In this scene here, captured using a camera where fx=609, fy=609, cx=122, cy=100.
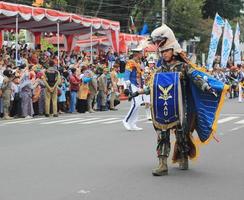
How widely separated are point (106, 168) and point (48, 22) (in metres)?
21.2

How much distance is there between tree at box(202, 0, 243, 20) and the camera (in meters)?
72.6

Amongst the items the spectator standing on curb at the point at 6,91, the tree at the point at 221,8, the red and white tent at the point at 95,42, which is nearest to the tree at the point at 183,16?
the tree at the point at 221,8

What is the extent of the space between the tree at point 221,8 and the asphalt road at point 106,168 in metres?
59.9

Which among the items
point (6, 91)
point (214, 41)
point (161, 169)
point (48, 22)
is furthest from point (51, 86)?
point (214, 41)

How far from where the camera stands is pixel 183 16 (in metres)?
61.9

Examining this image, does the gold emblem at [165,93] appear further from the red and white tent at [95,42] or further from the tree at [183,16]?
the tree at [183,16]

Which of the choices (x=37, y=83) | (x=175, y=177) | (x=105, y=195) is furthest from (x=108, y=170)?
(x=37, y=83)

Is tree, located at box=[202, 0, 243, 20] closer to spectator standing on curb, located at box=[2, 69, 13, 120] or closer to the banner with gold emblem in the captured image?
spectator standing on curb, located at box=[2, 69, 13, 120]

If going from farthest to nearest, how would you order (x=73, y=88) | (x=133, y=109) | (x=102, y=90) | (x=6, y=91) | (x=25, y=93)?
1. (x=102, y=90)
2. (x=73, y=88)
3. (x=25, y=93)
4. (x=6, y=91)
5. (x=133, y=109)

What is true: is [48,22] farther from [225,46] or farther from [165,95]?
[165,95]

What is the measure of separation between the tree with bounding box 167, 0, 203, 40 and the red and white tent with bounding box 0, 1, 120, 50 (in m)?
27.1

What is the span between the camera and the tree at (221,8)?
72.6m

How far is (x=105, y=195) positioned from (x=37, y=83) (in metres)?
13.1

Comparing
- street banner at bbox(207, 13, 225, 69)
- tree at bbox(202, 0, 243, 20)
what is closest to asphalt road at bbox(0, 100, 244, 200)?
street banner at bbox(207, 13, 225, 69)
